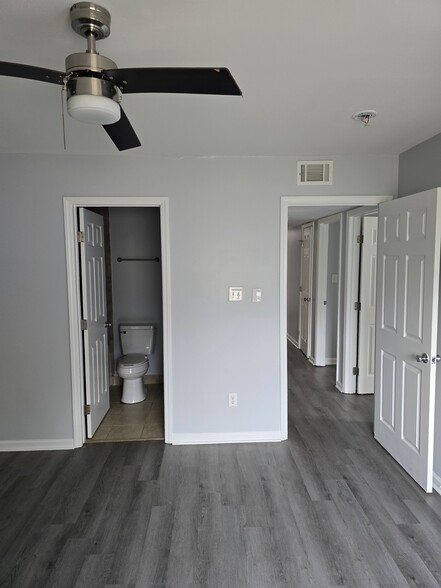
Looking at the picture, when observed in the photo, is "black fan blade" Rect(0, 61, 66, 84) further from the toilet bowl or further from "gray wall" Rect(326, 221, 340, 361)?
"gray wall" Rect(326, 221, 340, 361)

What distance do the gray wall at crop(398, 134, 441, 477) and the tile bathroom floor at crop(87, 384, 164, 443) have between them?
2150 mm

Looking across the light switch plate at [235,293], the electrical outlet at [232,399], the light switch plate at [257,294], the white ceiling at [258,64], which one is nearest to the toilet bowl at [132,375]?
the electrical outlet at [232,399]

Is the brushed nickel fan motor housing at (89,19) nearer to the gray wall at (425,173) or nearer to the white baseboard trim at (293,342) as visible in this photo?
the gray wall at (425,173)

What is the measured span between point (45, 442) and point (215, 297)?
72.9 inches

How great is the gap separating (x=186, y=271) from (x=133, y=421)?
163cm

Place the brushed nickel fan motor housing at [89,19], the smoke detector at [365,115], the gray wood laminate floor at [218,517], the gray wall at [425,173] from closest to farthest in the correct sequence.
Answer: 1. the brushed nickel fan motor housing at [89,19]
2. the gray wood laminate floor at [218,517]
3. the smoke detector at [365,115]
4. the gray wall at [425,173]

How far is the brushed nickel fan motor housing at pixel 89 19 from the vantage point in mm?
1219

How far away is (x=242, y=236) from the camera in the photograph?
2957 mm

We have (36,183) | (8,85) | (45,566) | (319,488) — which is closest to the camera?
(8,85)

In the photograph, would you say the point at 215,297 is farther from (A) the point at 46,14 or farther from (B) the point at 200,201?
(A) the point at 46,14

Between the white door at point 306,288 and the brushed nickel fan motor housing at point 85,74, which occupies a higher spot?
the brushed nickel fan motor housing at point 85,74

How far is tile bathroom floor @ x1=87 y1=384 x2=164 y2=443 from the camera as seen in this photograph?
3191 millimetres

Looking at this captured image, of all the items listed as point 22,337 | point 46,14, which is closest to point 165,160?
point 46,14

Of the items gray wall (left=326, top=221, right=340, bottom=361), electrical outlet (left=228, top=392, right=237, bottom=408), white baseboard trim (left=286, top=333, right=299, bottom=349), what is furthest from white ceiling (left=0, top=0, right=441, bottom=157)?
white baseboard trim (left=286, top=333, right=299, bottom=349)
